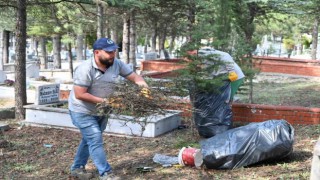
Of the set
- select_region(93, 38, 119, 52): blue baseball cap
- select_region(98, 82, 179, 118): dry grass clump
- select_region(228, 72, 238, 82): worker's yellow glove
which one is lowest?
select_region(98, 82, 179, 118): dry grass clump

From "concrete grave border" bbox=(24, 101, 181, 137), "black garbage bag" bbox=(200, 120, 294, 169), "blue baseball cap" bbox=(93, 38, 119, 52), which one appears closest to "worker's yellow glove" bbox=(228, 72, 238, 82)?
"concrete grave border" bbox=(24, 101, 181, 137)

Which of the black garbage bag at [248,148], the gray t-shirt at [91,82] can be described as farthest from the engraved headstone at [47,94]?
the black garbage bag at [248,148]

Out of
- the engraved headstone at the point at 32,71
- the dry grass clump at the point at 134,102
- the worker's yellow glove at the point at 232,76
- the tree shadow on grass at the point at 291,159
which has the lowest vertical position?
the engraved headstone at the point at 32,71

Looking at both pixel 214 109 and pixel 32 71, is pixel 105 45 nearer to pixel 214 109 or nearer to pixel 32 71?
pixel 214 109

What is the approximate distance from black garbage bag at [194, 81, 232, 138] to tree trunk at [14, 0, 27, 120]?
152 inches

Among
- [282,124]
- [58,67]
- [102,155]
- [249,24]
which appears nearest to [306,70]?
[249,24]

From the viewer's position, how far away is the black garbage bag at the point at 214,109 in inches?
254

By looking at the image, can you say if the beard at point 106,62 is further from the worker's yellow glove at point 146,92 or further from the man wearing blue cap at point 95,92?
the worker's yellow glove at point 146,92

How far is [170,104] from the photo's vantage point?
482 centimetres

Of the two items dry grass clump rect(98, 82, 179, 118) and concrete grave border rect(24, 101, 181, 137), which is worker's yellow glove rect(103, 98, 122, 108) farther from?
concrete grave border rect(24, 101, 181, 137)

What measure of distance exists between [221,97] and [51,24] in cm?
1089

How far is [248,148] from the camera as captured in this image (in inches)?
189

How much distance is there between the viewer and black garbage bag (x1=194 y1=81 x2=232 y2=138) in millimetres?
6445

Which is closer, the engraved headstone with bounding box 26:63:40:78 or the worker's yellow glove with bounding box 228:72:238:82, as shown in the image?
the worker's yellow glove with bounding box 228:72:238:82
